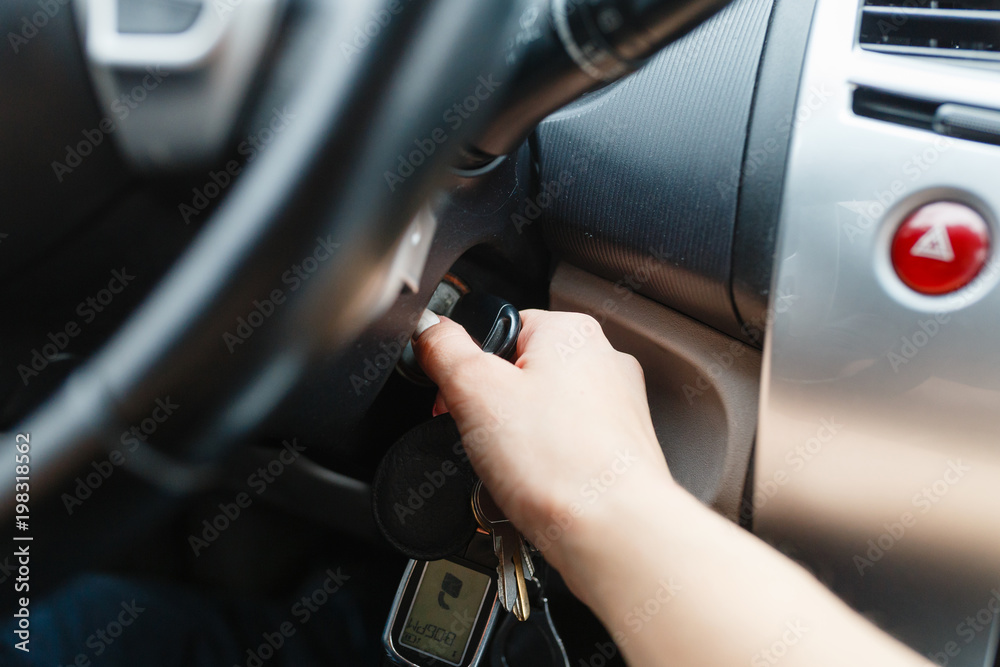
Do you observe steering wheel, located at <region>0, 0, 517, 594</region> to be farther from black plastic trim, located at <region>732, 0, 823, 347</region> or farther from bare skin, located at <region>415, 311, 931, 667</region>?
black plastic trim, located at <region>732, 0, 823, 347</region>

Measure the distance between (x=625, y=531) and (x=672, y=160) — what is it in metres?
0.34

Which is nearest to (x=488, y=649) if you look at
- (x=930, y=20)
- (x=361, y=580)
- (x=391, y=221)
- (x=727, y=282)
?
→ (x=361, y=580)

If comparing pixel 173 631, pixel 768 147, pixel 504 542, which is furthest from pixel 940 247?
pixel 173 631

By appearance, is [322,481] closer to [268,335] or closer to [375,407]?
[375,407]

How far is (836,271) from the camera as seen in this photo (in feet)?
1.96

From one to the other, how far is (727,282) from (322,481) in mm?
564

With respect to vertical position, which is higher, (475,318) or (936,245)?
(936,245)

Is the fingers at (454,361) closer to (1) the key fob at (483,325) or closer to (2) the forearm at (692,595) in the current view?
(1) the key fob at (483,325)

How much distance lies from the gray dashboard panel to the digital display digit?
36cm

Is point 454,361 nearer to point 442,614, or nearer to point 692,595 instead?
point 692,595

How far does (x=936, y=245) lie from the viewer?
22.4 inches

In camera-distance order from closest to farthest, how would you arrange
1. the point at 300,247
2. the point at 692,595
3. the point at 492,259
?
the point at 300,247 < the point at 692,595 < the point at 492,259

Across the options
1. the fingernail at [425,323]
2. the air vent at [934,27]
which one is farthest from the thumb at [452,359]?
the air vent at [934,27]

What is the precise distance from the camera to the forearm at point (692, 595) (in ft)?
1.70
